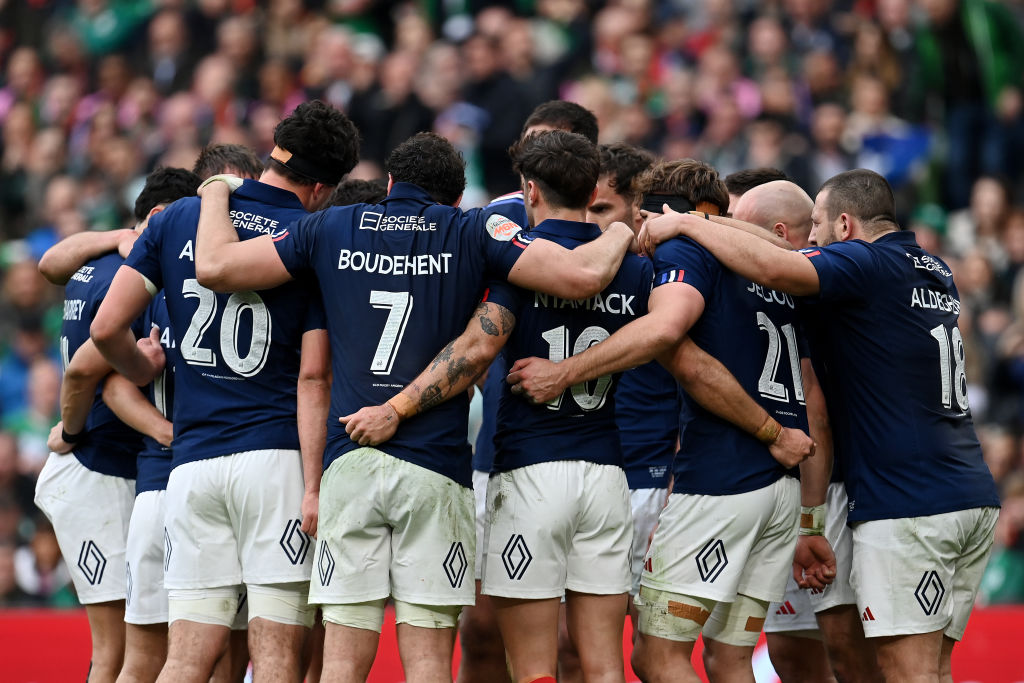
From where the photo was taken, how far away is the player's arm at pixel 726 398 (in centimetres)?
585

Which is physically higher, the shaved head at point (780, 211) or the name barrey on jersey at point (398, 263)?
the shaved head at point (780, 211)

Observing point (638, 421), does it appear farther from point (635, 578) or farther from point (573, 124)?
point (573, 124)

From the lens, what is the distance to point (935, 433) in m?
6.00

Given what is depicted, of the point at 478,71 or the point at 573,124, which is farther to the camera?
the point at 478,71

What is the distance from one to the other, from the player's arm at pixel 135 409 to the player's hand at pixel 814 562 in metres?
3.20

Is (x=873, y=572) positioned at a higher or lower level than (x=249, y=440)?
lower

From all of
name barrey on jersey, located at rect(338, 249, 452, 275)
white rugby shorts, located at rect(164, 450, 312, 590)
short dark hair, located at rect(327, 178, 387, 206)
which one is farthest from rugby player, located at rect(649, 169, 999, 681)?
white rugby shorts, located at rect(164, 450, 312, 590)

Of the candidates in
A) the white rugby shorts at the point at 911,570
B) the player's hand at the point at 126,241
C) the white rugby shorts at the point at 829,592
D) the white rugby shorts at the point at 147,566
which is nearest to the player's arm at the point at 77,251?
the player's hand at the point at 126,241

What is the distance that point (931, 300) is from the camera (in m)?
6.08

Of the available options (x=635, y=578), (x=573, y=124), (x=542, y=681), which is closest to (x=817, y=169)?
(x=573, y=124)

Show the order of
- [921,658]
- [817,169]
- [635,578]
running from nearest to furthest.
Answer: [921,658]
[635,578]
[817,169]

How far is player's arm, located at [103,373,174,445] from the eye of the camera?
21.0 feet

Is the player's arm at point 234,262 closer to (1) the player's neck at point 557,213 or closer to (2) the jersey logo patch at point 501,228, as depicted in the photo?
(2) the jersey logo patch at point 501,228

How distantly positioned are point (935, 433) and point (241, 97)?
38.0ft
